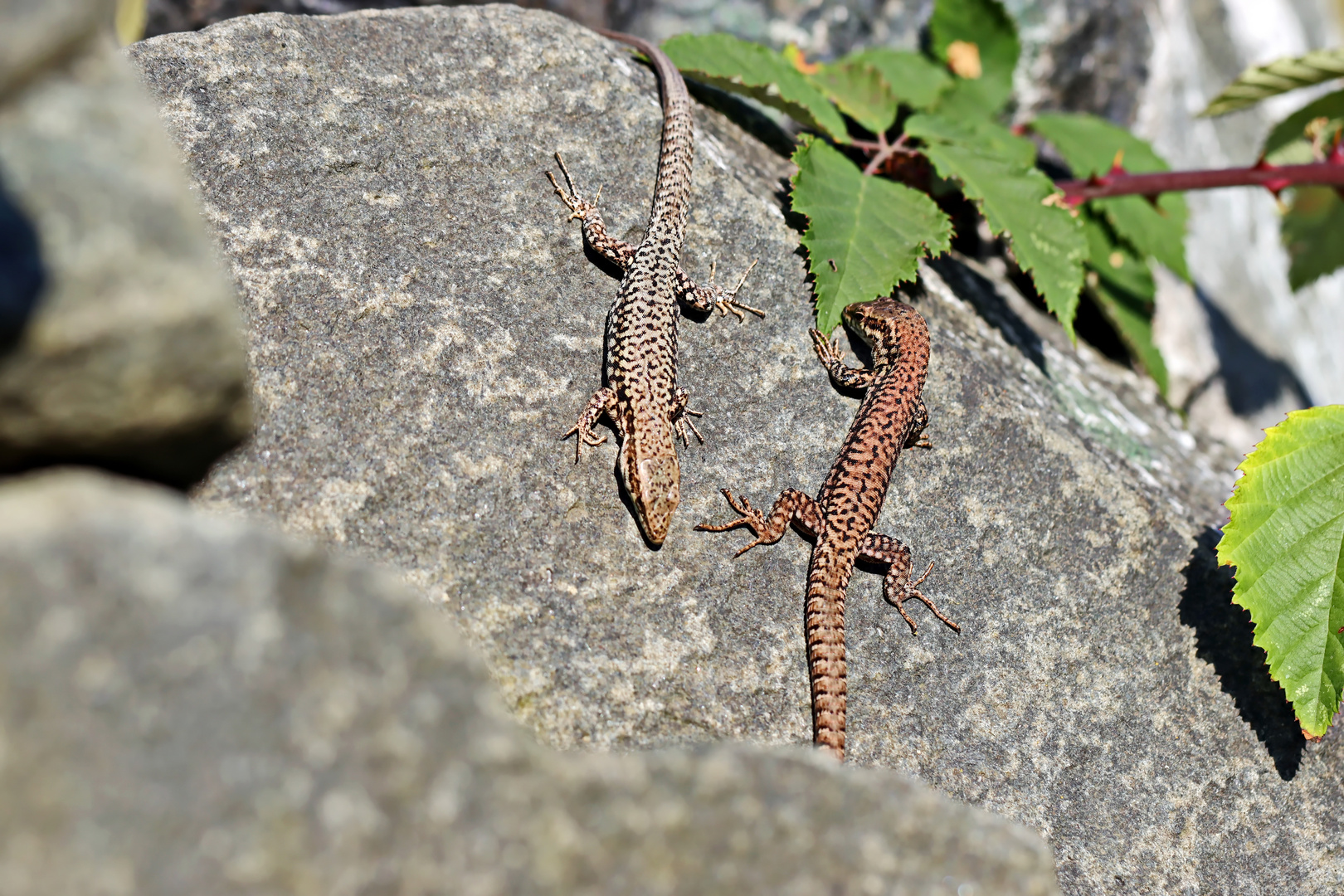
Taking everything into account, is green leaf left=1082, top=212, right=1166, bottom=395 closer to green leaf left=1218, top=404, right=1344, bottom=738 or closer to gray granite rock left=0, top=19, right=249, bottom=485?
green leaf left=1218, top=404, right=1344, bottom=738

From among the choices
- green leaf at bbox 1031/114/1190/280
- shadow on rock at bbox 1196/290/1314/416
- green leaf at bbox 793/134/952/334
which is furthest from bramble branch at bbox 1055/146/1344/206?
shadow on rock at bbox 1196/290/1314/416

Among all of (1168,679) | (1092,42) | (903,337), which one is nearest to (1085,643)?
(1168,679)

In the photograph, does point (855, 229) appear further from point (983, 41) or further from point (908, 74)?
point (983, 41)

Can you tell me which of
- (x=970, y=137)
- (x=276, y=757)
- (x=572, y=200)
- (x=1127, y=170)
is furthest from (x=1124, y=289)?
(x=276, y=757)

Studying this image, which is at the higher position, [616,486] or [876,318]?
[876,318]

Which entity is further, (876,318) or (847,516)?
(876,318)

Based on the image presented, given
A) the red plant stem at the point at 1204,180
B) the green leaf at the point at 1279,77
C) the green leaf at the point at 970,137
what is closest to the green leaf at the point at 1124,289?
the red plant stem at the point at 1204,180

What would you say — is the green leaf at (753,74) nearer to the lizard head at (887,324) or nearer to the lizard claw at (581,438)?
the lizard head at (887,324)
